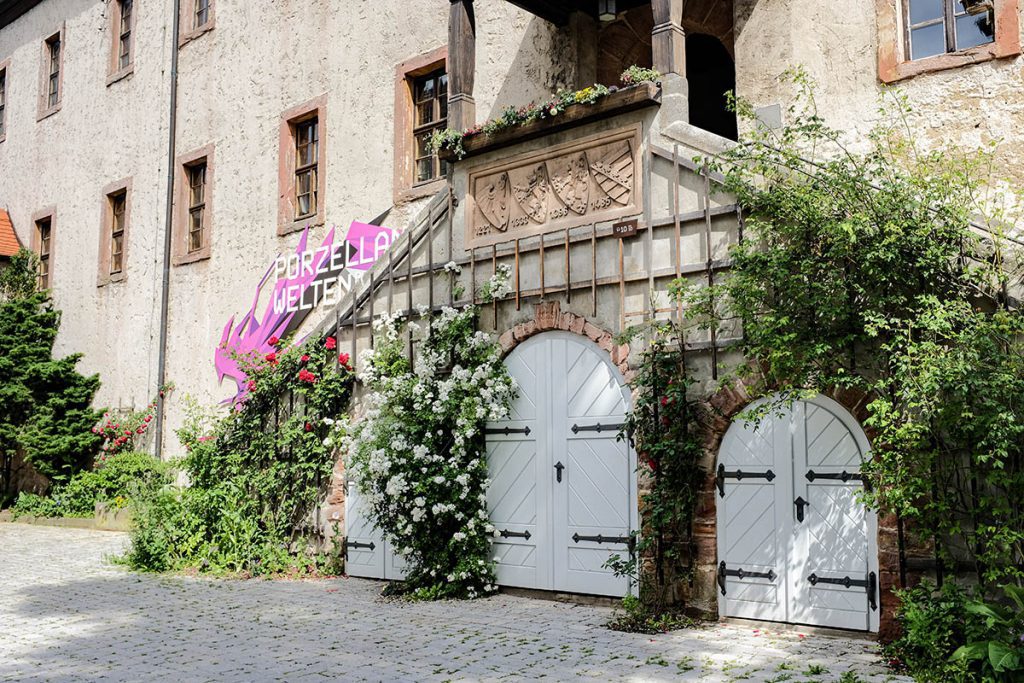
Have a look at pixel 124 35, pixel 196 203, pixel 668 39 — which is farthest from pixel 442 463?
pixel 124 35

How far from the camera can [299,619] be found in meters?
7.91

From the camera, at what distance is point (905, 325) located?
6543 mm

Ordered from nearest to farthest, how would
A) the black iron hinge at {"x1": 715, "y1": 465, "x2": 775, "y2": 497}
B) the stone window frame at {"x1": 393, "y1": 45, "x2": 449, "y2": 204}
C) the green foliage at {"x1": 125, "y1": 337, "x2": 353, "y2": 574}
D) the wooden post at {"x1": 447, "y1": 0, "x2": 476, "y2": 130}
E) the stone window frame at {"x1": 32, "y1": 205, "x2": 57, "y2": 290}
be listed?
the black iron hinge at {"x1": 715, "y1": 465, "x2": 775, "y2": 497} < the wooden post at {"x1": 447, "y1": 0, "x2": 476, "y2": 130} < the green foliage at {"x1": 125, "y1": 337, "x2": 353, "y2": 574} < the stone window frame at {"x1": 393, "y1": 45, "x2": 449, "y2": 204} < the stone window frame at {"x1": 32, "y1": 205, "x2": 57, "y2": 290}

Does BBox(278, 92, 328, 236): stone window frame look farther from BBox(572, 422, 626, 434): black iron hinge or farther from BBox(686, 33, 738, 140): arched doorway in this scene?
BBox(572, 422, 626, 434): black iron hinge

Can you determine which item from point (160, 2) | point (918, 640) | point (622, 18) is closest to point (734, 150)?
point (918, 640)

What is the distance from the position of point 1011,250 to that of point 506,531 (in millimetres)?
4793

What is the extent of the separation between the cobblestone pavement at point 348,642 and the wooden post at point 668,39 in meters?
4.54

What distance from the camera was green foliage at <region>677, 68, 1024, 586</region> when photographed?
584cm

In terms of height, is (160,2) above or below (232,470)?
above

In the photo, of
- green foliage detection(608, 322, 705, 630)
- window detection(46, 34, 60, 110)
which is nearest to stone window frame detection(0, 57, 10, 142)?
window detection(46, 34, 60, 110)

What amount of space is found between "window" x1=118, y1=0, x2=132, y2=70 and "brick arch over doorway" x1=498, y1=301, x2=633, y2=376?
11.9 metres

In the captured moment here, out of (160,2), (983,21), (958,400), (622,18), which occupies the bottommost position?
(958,400)

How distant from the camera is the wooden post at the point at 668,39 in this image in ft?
27.3

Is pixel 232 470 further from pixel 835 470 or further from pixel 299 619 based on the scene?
pixel 835 470
